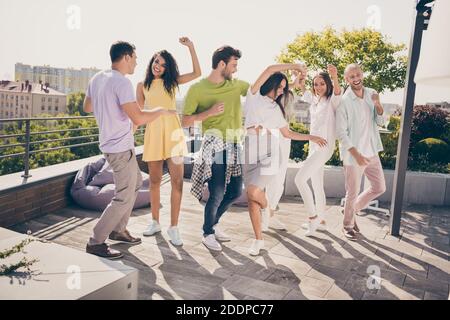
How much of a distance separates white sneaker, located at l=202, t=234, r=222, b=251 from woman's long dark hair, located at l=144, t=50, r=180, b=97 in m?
1.28

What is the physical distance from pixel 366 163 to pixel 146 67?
221 cm

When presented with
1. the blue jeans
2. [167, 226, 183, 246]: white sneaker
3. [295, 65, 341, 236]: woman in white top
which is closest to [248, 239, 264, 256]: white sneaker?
the blue jeans

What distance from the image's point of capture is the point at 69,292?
2.01 meters

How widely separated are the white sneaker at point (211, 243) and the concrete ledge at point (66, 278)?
1.22m

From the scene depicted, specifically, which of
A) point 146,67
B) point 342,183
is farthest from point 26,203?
point 342,183

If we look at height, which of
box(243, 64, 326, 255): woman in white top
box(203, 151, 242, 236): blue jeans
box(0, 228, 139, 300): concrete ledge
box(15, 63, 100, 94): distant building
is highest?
box(15, 63, 100, 94): distant building

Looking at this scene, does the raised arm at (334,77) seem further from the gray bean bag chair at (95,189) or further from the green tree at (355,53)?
the green tree at (355,53)

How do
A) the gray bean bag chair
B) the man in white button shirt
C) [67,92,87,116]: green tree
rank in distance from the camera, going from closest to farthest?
the man in white button shirt
the gray bean bag chair
[67,92,87,116]: green tree

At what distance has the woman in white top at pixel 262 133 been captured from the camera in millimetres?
3422

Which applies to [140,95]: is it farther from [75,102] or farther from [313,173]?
[75,102]

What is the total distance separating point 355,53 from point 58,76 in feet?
255

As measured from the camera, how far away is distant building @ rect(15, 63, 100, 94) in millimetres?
74312

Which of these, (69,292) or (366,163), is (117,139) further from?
(366,163)

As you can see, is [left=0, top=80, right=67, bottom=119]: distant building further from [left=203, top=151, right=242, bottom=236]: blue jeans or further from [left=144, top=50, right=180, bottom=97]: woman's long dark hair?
[left=203, top=151, right=242, bottom=236]: blue jeans
